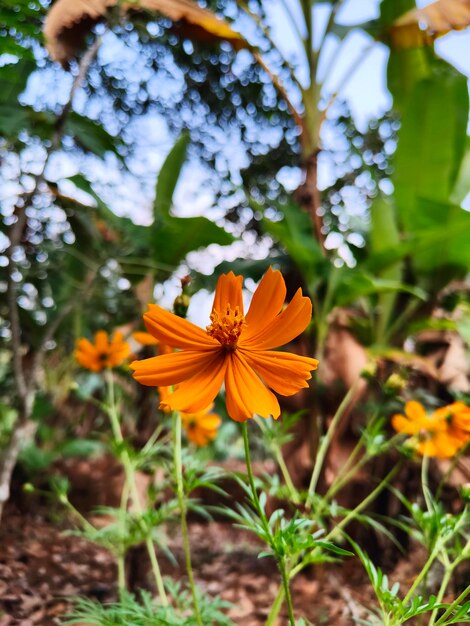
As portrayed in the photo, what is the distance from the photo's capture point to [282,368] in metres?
0.41

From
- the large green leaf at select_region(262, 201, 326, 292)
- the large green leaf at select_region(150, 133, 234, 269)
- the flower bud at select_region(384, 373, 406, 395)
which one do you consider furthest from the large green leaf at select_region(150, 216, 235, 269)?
the flower bud at select_region(384, 373, 406, 395)

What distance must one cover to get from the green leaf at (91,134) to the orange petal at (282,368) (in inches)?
29.4

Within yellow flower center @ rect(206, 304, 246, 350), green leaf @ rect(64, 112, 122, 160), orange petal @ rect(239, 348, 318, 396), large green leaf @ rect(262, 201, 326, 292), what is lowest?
orange petal @ rect(239, 348, 318, 396)

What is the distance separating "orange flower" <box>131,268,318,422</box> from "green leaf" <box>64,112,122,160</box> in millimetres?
694

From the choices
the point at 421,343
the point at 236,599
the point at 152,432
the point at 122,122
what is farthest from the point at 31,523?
the point at 122,122

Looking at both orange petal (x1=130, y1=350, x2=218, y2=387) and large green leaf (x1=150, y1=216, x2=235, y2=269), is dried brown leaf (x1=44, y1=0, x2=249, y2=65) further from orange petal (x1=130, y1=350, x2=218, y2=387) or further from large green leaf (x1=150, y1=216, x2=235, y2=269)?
orange petal (x1=130, y1=350, x2=218, y2=387)

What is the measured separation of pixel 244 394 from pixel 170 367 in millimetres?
73

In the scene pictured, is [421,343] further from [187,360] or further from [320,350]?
[187,360]

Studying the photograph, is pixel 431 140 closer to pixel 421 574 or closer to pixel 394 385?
pixel 394 385

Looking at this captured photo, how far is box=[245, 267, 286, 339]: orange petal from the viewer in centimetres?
43

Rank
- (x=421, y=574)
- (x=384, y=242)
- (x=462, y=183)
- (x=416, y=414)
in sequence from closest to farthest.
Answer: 1. (x=421, y=574)
2. (x=416, y=414)
3. (x=384, y=242)
4. (x=462, y=183)

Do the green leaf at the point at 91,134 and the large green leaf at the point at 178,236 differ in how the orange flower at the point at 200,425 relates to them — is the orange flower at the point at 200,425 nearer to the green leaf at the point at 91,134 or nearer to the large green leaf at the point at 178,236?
the large green leaf at the point at 178,236

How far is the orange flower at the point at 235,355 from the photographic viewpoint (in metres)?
0.39

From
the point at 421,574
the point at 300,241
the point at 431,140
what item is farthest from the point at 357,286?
the point at 421,574
